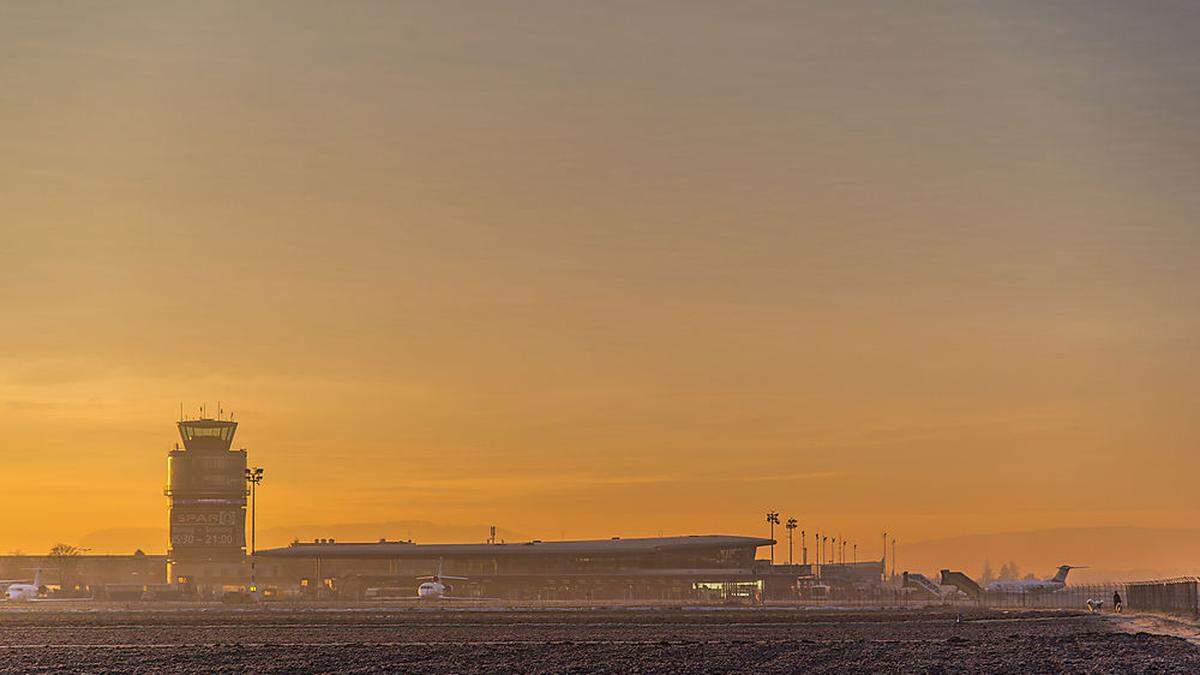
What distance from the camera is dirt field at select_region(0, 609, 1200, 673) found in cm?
5512

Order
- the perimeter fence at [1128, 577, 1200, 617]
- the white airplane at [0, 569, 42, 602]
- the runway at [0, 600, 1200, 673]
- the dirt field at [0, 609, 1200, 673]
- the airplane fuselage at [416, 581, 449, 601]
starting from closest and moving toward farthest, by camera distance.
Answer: the dirt field at [0, 609, 1200, 673], the runway at [0, 600, 1200, 673], the perimeter fence at [1128, 577, 1200, 617], the airplane fuselage at [416, 581, 449, 601], the white airplane at [0, 569, 42, 602]

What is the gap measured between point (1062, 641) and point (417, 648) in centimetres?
2975

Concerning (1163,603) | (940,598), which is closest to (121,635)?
(1163,603)

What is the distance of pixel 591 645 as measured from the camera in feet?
225

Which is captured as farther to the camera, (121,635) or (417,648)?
(121,635)

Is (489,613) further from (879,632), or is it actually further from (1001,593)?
(1001,593)

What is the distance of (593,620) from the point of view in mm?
99938

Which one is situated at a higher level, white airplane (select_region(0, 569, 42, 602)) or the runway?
the runway

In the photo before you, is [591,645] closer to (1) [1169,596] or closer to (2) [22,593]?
(1) [1169,596]

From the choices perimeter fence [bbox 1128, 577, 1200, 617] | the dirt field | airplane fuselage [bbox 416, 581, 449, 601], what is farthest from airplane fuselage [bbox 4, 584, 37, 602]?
perimeter fence [bbox 1128, 577, 1200, 617]

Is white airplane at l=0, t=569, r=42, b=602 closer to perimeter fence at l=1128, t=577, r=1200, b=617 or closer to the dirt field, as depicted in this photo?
the dirt field

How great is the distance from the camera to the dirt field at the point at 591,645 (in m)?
55.1

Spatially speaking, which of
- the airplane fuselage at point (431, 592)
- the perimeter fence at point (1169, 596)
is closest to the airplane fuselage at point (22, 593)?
the airplane fuselage at point (431, 592)

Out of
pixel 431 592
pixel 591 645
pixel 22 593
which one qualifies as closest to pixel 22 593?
pixel 22 593
